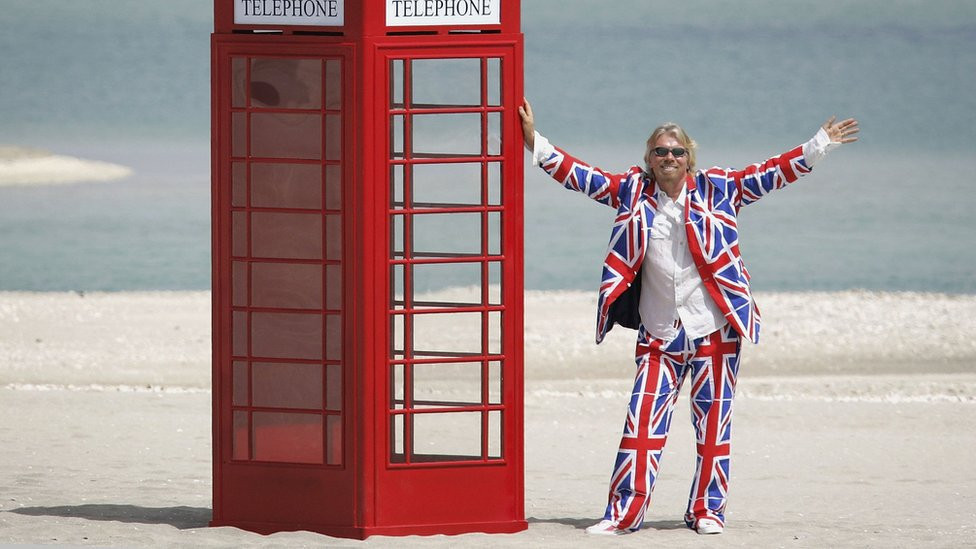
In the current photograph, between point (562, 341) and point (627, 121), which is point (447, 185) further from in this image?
point (627, 121)

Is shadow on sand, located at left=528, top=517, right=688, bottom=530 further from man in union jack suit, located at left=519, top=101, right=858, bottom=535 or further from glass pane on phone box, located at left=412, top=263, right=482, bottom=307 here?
glass pane on phone box, located at left=412, top=263, right=482, bottom=307

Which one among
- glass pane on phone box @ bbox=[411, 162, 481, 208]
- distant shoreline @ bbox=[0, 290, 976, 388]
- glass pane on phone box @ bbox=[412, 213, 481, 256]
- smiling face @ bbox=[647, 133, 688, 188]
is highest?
smiling face @ bbox=[647, 133, 688, 188]

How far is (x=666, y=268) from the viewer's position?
23.3 feet

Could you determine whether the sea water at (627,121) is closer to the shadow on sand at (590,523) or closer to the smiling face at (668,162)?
the shadow on sand at (590,523)

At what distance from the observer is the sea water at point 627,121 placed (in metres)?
27.0

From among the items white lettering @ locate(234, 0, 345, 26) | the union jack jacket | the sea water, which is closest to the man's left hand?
the union jack jacket

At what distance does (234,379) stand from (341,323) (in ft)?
1.83

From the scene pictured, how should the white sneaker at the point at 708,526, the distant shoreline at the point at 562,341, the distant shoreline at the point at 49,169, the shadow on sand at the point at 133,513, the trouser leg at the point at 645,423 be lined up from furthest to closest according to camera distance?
the distant shoreline at the point at 49,169 < the distant shoreline at the point at 562,341 < the shadow on sand at the point at 133,513 < the white sneaker at the point at 708,526 < the trouser leg at the point at 645,423

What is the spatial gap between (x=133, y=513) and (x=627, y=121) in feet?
121

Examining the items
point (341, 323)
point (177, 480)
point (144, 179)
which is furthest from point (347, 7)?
point (144, 179)

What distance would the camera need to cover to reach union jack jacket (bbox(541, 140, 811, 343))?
705 centimetres

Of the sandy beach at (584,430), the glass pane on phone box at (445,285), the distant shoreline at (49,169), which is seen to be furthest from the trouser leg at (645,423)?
the distant shoreline at (49,169)

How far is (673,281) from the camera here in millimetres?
7086

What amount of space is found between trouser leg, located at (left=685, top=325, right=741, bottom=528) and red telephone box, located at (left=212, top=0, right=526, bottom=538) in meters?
0.77
